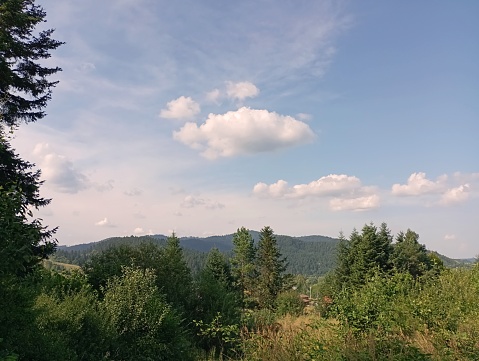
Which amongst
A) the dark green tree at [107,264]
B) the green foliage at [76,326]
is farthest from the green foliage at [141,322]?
the dark green tree at [107,264]

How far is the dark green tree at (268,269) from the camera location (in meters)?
48.3

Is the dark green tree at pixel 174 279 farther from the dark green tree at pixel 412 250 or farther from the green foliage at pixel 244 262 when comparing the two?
the dark green tree at pixel 412 250

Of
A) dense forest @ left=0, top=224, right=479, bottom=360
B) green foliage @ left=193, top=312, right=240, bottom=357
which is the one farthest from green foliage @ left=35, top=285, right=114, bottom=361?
green foliage @ left=193, top=312, right=240, bottom=357

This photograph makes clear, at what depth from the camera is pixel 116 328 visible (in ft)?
39.5

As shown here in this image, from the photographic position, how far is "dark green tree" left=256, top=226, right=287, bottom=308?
159 ft

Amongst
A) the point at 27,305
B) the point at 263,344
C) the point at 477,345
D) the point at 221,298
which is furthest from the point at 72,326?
the point at 221,298

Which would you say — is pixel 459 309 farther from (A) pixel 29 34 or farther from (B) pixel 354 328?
(A) pixel 29 34

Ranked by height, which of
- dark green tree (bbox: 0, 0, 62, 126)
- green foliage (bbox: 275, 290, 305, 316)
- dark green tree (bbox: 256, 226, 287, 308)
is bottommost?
green foliage (bbox: 275, 290, 305, 316)

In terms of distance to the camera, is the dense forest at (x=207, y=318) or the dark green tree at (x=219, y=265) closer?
the dense forest at (x=207, y=318)

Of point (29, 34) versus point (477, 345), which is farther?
point (29, 34)

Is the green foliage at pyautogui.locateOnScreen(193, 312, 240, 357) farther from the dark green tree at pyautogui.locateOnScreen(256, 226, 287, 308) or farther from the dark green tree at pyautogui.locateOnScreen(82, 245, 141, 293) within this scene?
the dark green tree at pyautogui.locateOnScreen(256, 226, 287, 308)

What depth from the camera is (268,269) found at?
50.0m

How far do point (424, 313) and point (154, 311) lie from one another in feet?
30.7

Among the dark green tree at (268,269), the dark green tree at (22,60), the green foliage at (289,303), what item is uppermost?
the dark green tree at (22,60)
